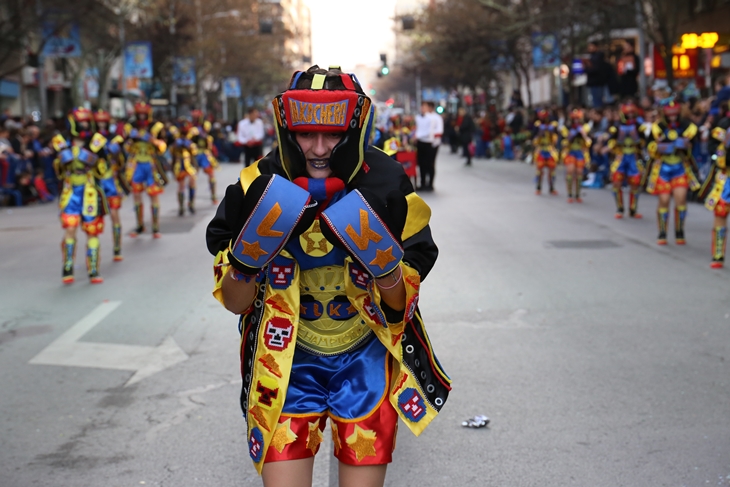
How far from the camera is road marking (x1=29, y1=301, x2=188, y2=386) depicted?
677cm

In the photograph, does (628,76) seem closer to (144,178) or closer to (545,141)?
(545,141)

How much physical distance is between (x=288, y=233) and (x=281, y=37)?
7194 cm

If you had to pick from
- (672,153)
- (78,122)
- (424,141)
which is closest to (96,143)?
(78,122)

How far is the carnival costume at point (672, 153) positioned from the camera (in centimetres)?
1172

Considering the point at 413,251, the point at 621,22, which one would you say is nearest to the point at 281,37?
the point at 621,22

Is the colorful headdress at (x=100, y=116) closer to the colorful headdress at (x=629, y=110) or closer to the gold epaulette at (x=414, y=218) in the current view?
the colorful headdress at (x=629, y=110)

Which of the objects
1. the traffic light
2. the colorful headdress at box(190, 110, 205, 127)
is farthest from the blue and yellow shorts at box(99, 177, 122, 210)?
the traffic light

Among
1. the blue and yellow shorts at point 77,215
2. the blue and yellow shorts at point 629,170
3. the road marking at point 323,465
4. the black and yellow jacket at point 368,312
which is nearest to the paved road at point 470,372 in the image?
the road marking at point 323,465

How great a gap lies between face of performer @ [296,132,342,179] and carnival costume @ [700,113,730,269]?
7.55 metres

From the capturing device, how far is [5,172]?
2062 cm

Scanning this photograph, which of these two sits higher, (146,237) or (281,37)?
(281,37)

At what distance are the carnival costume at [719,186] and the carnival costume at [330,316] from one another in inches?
294

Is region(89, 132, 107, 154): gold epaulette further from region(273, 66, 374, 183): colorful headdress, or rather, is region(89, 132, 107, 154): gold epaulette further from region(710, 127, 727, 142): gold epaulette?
region(273, 66, 374, 183): colorful headdress

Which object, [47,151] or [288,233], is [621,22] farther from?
[288,233]
